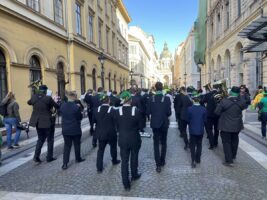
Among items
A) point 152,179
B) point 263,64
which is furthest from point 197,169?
point 263,64

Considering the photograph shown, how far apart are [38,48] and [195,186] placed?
12.5 meters

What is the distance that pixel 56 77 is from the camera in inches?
631

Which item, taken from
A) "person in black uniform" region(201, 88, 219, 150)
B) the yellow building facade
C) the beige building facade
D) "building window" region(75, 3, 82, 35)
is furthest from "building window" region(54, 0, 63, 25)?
"person in black uniform" region(201, 88, 219, 150)

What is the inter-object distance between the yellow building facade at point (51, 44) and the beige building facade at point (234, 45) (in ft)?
37.1

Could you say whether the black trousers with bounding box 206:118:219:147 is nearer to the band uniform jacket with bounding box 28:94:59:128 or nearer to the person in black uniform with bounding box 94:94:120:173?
the person in black uniform with bounding box 94:94:120:173

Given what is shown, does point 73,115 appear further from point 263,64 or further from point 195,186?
point 263,64

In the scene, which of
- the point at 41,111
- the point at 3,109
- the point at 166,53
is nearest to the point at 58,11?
the point at 3,109

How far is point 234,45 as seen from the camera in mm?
22578

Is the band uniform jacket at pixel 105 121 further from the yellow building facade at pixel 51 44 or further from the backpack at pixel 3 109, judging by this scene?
the yellow building facade at pixel 51 44

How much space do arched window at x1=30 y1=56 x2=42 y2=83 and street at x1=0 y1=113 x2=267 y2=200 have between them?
7642mm

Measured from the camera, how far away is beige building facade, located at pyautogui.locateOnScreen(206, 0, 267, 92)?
18.3m

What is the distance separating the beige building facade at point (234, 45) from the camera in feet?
60.0

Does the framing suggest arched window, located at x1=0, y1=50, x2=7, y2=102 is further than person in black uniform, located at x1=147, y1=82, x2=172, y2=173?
Yes

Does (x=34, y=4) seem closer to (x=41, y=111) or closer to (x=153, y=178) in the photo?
(x=41, y=111)
